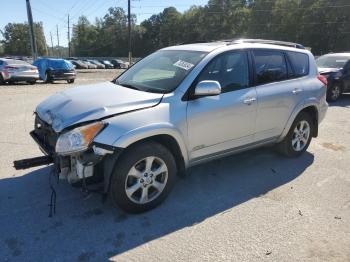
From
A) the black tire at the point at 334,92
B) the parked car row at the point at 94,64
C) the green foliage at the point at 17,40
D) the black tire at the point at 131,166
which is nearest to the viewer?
the black tire at the point at 131,166

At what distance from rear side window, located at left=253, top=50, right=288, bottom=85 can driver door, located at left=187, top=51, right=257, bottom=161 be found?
0.22 meters

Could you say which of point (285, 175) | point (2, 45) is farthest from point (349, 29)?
point (2, 45)

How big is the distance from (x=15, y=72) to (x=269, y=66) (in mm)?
15357

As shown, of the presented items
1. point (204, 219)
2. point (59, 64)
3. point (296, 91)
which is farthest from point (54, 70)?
point (204, 219)

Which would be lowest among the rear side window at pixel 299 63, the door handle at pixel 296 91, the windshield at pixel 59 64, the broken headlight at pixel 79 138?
the windshield at pixel 59 64

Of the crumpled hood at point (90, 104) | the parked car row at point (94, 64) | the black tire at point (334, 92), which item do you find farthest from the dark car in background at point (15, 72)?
the parked car row at point (94, 64)

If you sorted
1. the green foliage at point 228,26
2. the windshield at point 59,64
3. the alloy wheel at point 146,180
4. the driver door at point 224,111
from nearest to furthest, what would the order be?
1. the alloy wheel at point 146,180
2. the driver door at point 224,111
3. the windshield at point 59,64
4. the green foliage at point 228,26

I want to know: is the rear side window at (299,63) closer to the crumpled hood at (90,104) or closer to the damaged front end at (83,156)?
the crumpled hood at (90,104)

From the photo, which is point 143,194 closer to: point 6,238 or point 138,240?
point 138,240

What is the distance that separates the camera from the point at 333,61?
12.7 meters

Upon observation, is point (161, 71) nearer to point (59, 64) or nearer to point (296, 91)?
point (296, 91)

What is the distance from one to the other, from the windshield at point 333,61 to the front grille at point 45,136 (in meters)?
11.2

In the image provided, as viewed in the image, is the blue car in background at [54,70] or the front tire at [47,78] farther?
the front tire at [47,78]

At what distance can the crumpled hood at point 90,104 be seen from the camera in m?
3.55
